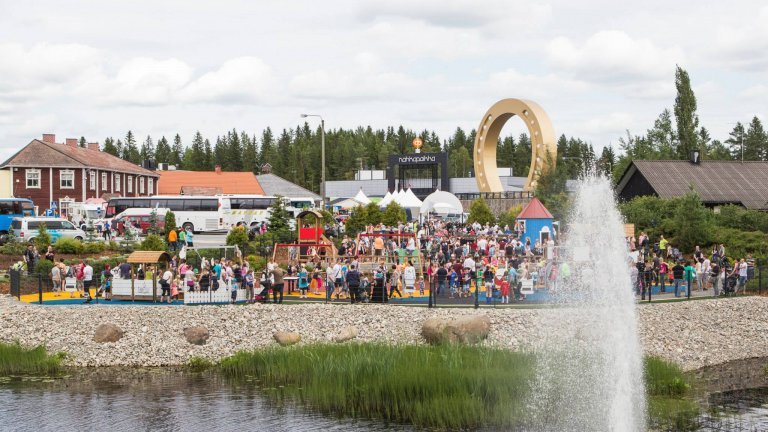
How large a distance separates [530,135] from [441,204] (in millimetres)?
11206

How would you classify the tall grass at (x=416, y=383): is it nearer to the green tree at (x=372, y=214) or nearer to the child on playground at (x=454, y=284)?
the child on playground at (x=454, y=284)

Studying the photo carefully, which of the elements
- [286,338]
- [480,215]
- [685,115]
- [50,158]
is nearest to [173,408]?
[286,338]

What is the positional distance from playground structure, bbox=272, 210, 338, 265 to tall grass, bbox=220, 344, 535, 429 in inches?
522

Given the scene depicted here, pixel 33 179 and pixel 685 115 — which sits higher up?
pixel 685 115

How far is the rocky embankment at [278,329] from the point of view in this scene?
27.6m

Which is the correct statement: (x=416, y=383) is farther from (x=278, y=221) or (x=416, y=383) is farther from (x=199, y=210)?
(x=199, y=210)

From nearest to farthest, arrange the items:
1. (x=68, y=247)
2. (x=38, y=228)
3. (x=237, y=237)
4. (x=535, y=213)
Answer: (x=535, y=213)
(x=68, y=247)
(x=237, y=237)
(x=38, y=228)

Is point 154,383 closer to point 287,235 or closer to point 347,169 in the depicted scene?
point 287,235

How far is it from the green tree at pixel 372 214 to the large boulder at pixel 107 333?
2550 centimetres

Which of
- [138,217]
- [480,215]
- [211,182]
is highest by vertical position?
[211,182]

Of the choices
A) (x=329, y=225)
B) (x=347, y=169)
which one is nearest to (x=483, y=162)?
(x=329, y=225)

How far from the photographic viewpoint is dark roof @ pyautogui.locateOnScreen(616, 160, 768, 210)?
179 ft

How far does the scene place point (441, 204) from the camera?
191 feet

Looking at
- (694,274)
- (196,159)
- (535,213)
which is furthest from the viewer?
(196,159)
